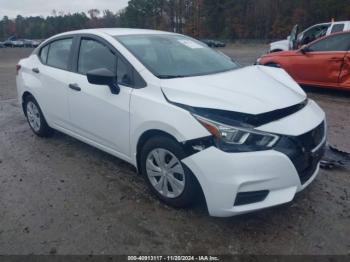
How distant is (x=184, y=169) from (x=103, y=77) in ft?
4.02

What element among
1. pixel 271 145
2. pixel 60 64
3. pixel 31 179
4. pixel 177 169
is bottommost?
pixel 31 179

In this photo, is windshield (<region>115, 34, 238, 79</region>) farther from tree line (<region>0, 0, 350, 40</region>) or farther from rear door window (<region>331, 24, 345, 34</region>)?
tree line (<region>0, 0, 350, 40</region>)

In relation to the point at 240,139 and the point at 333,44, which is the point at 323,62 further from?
the point at 240,139

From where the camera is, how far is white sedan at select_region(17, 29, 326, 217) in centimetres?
A: 257

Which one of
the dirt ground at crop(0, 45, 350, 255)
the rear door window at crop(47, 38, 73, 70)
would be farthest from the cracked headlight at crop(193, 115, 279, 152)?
the rear door window at crop(47, 38, 73, 70)

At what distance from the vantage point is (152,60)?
3445 millimetres

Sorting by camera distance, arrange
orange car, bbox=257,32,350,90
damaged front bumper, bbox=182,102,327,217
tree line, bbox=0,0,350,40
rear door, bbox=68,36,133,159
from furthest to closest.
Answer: tree line, bbox=0,0,350,40, orange car, bbox=257,32,350,90, rear door, bbox=68,36,133,159, damaged front bumper, bbox=182,102,327,217

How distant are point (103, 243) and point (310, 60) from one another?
647cm

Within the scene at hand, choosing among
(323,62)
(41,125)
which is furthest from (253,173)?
(323,62)

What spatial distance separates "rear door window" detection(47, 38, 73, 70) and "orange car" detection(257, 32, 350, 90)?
5.39 meters

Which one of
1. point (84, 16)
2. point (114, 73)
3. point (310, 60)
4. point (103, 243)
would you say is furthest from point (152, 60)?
point (84, 16)

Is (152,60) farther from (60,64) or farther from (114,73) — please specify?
(60,64)

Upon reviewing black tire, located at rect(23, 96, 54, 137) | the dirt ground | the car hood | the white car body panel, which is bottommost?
the dirt ground

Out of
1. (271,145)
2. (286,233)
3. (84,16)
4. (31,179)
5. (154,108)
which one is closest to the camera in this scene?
(271,145)
